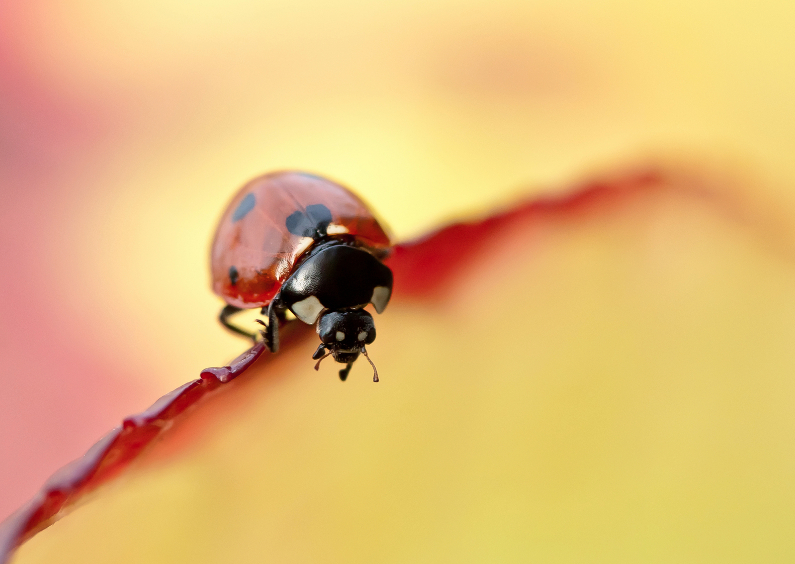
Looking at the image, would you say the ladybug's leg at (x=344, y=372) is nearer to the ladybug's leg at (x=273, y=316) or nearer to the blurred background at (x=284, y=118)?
the ladybug's leg at (x=273, y=316)

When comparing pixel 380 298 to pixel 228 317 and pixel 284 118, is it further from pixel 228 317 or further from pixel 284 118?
pixel 284 118

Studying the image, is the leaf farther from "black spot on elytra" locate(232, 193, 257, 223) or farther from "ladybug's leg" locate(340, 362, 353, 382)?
"black spot on elytra" locate(232, 193, 257, 223)

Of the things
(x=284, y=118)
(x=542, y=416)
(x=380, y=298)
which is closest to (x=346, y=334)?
(x=380, y=298)

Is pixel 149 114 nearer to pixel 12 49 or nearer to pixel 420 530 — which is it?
pixel 12 49

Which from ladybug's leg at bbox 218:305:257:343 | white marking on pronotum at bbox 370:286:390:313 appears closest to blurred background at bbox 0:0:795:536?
ladybug's leg at bbox 218:305:257:343

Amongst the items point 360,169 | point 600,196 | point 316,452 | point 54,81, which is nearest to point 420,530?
point 316,452

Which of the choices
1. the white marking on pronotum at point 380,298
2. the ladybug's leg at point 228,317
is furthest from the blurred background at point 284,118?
the white marking on pronotum at point 380,298
